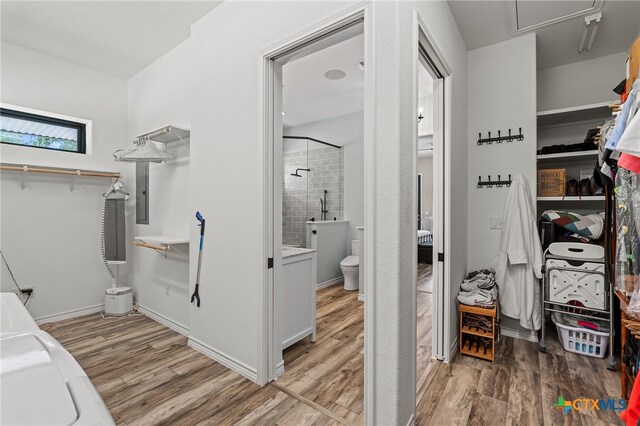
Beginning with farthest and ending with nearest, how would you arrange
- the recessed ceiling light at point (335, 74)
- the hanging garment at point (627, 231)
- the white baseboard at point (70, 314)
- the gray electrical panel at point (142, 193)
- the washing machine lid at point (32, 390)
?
the recessed ceiling light at point (335, 74), the gray electrical panel at point (142, 193), the white baseboard at point (70, 314), the hanging garment at point (627, 231), the washing machine lid at point (32, 390)

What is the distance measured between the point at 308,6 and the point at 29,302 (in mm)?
3704

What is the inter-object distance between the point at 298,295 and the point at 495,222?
6.16 feet

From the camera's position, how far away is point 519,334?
2.73m

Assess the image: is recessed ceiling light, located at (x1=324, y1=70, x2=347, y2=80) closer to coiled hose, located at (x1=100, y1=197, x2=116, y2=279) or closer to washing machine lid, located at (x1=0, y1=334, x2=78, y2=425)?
coiled hose, located at (x1=100, y1=197, x2=116, y2=279)

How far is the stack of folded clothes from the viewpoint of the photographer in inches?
93.9

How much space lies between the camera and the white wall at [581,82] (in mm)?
2900

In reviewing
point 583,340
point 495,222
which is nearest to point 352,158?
point 495,222

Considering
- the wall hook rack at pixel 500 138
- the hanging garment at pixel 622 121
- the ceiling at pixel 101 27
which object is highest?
the ceiling at pixel 101 27

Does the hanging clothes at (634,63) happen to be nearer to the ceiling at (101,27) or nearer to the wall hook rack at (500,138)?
the wall hook rack at (500,138)

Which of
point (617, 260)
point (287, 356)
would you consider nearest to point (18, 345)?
point (287, 356)

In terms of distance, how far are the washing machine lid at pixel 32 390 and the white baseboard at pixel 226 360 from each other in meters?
1.44

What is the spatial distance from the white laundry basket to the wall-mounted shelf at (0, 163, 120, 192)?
461 cm

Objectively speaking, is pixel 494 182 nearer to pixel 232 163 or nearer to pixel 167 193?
pixel 232 163

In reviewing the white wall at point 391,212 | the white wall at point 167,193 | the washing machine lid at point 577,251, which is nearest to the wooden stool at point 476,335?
the washing machine lid at point 577,251
